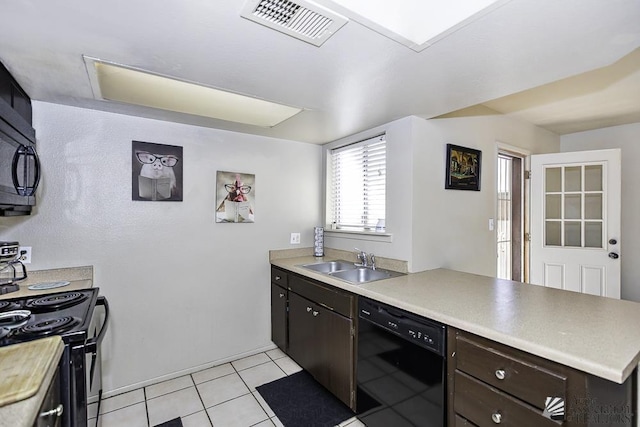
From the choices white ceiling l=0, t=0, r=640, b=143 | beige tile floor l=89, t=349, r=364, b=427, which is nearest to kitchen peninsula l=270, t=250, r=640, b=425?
beige tile floor l=89, t=349, r=364, b=427

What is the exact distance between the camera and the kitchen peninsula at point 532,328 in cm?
101

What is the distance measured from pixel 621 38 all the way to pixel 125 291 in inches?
129

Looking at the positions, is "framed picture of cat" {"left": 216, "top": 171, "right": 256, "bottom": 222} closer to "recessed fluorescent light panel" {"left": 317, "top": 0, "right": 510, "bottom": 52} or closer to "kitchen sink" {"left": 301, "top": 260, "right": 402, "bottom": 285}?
"kitchen sink" {"left": 301, "top": 260, "right": 402, "bottom": 285}

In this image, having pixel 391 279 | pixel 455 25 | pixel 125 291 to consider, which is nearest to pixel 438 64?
pixel 455 25

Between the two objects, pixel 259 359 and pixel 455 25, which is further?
pixel 259 359

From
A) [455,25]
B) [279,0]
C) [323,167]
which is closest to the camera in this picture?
[279,0]

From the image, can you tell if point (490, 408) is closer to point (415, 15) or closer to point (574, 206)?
point (415, 15)

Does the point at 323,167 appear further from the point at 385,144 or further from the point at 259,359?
the point at 259,359

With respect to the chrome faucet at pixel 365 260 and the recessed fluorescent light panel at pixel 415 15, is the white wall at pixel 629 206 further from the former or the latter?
the recessed fluorescent light panel at pixel 415 15

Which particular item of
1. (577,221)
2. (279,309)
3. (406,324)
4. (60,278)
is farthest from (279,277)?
(577,221)

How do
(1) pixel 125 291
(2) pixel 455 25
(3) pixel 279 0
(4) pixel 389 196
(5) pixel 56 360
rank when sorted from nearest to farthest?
(5) pixel 56 360 < (3) pixel 279 0 < (2) pixel 455 25 < (1) pixel 125 291 < (4) pixel 389 196

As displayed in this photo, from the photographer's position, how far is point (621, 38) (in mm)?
1268

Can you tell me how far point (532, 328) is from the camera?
1.22 meters

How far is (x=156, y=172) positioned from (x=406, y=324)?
216 centimetres
